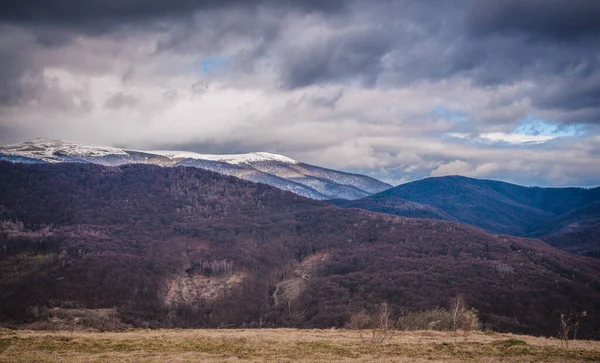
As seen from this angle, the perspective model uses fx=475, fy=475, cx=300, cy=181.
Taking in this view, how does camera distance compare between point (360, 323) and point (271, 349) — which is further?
point (360, 323)

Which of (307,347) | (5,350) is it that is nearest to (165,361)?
(307,347)

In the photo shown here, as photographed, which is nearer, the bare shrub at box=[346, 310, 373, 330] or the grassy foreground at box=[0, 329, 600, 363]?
the grassy foreground at box=[0, 329, 600, 363]

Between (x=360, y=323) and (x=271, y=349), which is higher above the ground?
(x=271, y=349)

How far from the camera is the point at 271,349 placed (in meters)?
47.7

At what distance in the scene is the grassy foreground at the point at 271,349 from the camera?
42750mm

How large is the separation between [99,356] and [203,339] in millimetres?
13358

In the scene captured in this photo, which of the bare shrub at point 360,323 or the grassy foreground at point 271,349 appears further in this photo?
the bare shrub at point 360,323

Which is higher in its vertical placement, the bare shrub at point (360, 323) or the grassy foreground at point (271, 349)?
the grassy foreground at point (271, 349)

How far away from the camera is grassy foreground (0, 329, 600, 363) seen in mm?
42750

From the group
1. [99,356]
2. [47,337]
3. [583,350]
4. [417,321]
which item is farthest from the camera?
[417,321]

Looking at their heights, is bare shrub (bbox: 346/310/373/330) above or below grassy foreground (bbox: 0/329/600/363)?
below

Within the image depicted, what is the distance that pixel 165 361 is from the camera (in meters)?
41.4

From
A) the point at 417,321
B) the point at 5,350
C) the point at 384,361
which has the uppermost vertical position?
the point at 384,361

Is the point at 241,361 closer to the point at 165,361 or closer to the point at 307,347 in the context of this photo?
the point at 165,361
